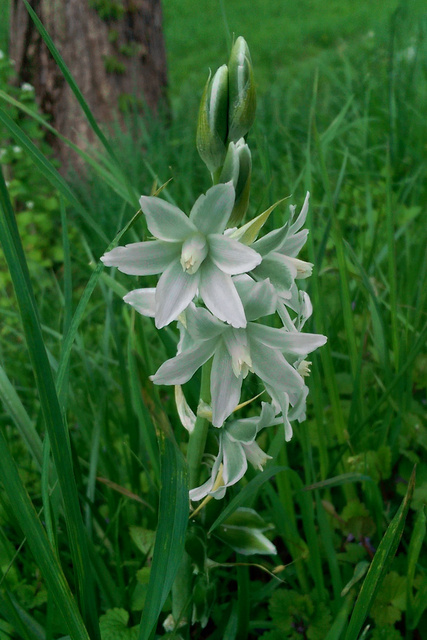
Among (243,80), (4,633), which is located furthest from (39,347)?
(4,633)

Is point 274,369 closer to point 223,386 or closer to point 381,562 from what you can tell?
point 223,386

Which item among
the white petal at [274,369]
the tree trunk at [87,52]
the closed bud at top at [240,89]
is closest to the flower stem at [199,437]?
the white petal at [274,369]

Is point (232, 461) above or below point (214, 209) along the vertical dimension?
below

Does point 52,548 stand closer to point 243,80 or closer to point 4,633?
point 4,633

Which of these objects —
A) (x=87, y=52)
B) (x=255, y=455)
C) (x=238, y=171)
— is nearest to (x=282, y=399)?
(x=255, y=455)

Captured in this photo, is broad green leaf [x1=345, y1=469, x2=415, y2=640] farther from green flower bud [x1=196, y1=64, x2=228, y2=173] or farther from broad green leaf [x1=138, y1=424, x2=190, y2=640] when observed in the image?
green flower bud [x1=196, y1=64, x2=228, y2=173]

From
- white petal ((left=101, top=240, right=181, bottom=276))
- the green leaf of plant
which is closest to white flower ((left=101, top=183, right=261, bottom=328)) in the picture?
white petal ((left=101, top=240, right=181, bottom=276))
